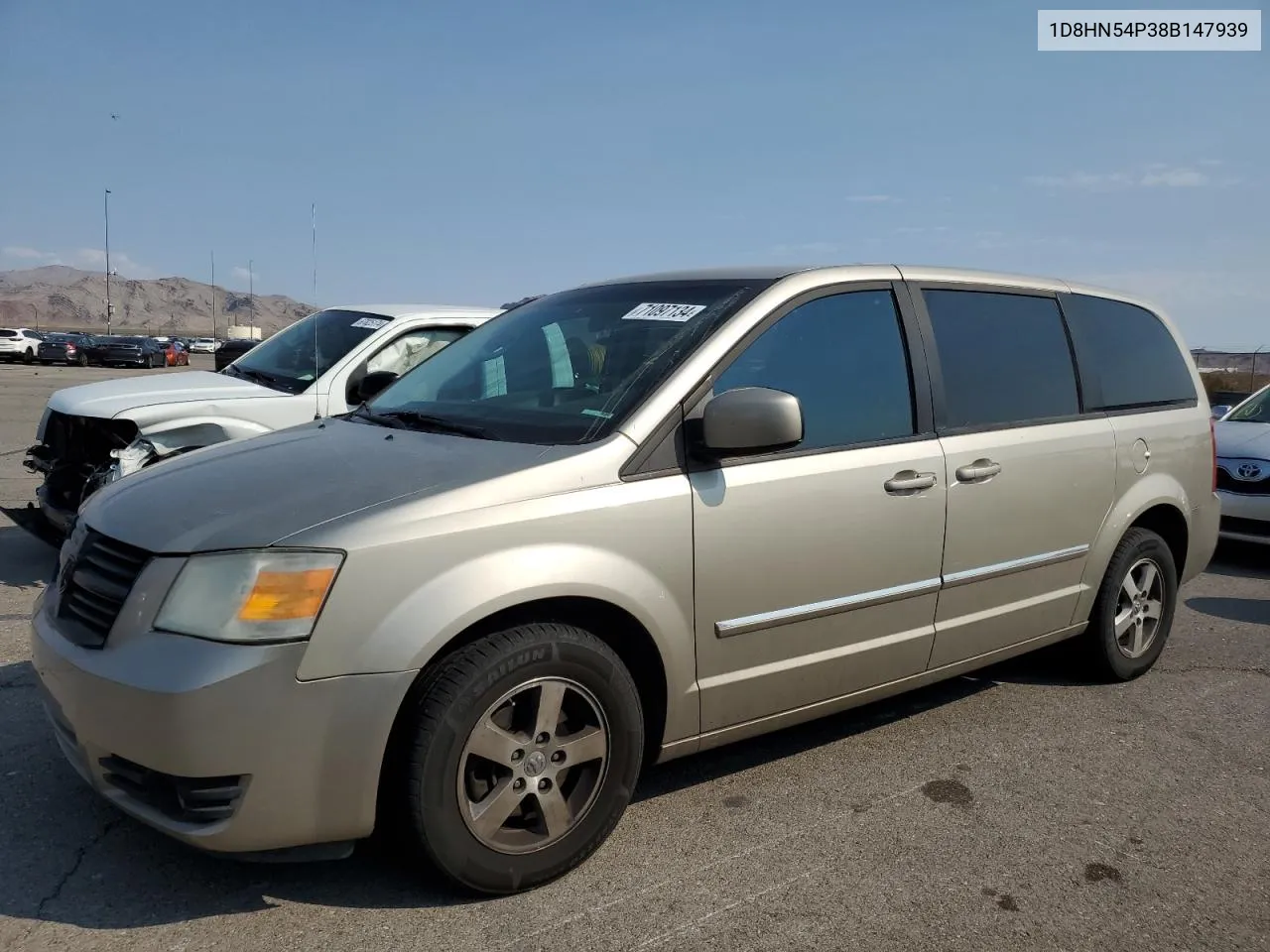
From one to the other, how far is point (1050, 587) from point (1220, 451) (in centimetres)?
457

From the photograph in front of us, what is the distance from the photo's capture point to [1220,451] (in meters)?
7.76

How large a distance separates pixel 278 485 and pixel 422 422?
708mm

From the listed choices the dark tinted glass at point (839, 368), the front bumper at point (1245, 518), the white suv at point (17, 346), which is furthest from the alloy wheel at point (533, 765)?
the white suv at point (17, 346)

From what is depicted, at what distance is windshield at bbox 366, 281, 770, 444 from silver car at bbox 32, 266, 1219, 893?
16 mm

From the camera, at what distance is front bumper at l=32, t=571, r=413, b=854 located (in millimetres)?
2385

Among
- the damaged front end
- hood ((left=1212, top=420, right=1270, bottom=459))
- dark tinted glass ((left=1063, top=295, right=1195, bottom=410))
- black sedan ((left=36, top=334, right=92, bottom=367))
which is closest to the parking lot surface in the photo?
the damaged front end

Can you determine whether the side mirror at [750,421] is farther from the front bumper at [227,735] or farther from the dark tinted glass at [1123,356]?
the dark tinted glass at [1123,356]

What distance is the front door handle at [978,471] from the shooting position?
371cm

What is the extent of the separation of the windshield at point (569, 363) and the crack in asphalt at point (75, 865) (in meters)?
1.53

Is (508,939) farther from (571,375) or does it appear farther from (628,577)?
(571,375)

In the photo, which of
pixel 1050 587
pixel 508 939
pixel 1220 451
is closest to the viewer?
pixel 508 939

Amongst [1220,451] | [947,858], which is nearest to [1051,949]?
[947,858]

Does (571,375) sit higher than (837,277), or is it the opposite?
(837,277)

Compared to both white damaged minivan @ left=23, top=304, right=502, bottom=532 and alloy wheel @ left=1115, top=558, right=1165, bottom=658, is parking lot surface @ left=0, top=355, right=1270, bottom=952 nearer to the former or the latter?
alloy wheel @ left=1115, top=558, right=1165, bottom=658
